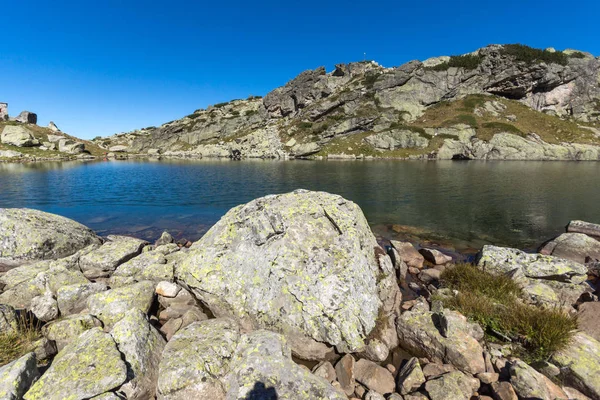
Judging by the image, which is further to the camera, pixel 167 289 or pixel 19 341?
pixel 167 289

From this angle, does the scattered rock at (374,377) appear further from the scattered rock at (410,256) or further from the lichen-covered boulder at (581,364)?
the scattered rock at (410,256)

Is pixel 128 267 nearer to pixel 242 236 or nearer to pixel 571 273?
pixel 242 236

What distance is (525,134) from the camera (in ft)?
322

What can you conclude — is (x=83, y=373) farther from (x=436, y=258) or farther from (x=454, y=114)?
(x=454, y=114)

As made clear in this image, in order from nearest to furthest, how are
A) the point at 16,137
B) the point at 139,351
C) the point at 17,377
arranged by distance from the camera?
the point at 17,377 < the point at 139,351 < the point at 16,137

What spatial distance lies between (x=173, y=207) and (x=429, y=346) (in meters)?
28.4

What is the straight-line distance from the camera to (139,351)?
6027 millimetres

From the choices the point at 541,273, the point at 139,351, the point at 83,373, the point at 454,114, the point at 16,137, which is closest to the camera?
the point at 83,373

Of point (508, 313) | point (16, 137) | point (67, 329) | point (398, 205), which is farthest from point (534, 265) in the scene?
point (16, 137)

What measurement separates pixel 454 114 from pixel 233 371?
14101 cm

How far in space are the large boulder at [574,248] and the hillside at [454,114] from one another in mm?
92543

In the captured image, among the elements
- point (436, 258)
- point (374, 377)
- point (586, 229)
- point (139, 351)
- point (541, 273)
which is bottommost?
point (374, 377)

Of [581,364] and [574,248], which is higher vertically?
[574,248]

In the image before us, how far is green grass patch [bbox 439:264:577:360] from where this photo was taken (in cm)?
695
